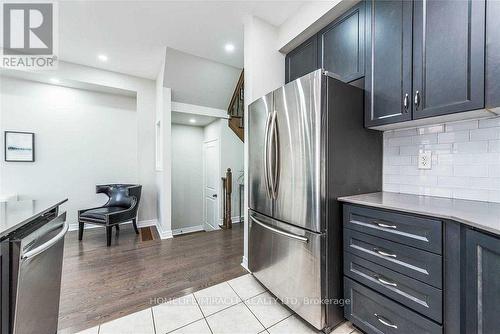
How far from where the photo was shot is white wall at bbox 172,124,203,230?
5.10m

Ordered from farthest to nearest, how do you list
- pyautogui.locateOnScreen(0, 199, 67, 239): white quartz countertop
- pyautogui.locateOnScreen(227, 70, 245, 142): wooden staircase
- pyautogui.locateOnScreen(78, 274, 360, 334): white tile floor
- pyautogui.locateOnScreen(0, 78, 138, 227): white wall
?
pyautogui.locateOnScreen(227, 70, 245, 142): wooden staircase
pyautogui.locateOnScreen(0, 78, 138, 227): white wall
pyautogui.locateOnScreen(78, 274, 360, 334): white tile floor
pyautogui.locateOnScreen(0, 199, 67, 239): white quartz countertop

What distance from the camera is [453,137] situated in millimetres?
1503

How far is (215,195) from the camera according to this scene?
182 inches

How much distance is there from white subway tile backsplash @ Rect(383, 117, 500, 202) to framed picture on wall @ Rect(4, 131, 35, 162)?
5.00m

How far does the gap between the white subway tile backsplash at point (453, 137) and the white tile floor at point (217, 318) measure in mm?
1505

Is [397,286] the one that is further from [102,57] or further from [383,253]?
[102,57]

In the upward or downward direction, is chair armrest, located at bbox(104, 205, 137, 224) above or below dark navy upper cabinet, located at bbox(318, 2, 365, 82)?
below

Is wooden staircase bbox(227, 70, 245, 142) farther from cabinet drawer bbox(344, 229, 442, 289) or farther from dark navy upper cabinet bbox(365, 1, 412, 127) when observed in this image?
cabinet drawer bbox(344, 229, 442, 289)

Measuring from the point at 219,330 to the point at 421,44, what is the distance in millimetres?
2353

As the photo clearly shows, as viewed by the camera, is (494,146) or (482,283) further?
(494,146)

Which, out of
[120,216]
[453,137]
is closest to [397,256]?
[453,137]

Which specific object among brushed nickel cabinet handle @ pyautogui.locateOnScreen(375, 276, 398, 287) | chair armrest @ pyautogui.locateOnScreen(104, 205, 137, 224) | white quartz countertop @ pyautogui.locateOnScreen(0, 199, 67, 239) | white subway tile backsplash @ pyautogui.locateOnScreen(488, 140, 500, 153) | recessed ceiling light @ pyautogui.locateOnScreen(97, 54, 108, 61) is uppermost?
recessed ceiling light @ pyautogui.locateOnScreen(97, 54, 108, 61)

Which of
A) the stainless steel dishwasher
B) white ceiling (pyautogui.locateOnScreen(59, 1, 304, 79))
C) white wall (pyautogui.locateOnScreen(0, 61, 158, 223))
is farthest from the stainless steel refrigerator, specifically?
white wall (pyautogui.locateOnScreen(0, 61, 158, 223))

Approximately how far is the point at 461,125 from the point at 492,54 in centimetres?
52
